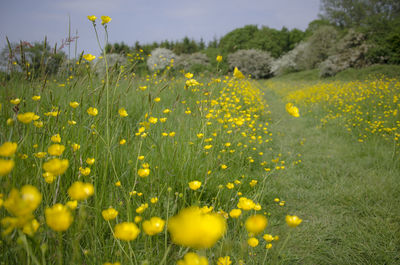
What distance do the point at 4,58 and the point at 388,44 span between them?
68.8ft

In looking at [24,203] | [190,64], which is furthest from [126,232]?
[190,64]

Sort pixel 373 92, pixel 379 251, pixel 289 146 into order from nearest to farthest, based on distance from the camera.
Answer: pixel 379 251 < pixel 289 146 < pixel 373 92

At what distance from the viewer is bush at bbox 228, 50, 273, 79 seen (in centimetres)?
2506

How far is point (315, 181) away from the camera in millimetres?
2451

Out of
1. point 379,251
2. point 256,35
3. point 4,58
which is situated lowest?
point 379,251

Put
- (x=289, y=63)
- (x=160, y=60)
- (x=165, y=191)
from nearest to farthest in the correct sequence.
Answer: (x=165, y=191) → (x=160, y=60) → (x=289, y=63)

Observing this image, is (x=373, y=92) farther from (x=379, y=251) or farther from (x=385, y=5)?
(x=385, y=5)

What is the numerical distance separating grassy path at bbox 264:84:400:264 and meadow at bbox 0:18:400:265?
0.04 feet

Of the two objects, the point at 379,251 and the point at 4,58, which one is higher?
the point at 4,58

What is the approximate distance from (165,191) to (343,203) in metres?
→ 1.68

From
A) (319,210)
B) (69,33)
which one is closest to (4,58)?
(69,33)

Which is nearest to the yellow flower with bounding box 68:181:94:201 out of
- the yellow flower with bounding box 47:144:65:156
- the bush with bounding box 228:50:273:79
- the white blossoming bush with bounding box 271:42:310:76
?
the yellow flower with bounding box 47:144:65:156

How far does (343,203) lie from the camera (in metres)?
2.04

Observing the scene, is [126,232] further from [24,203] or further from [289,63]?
[289,63]
